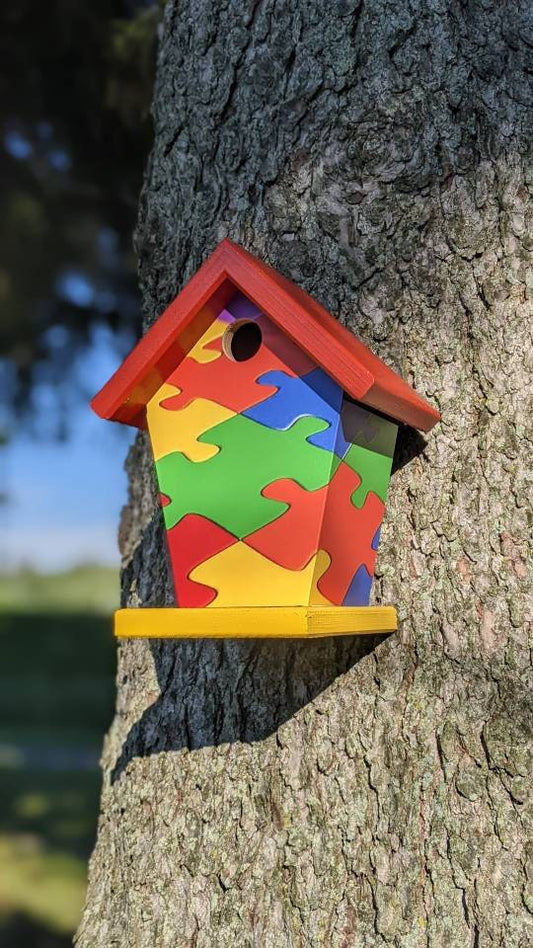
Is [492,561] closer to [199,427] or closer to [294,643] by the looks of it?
[294,643]

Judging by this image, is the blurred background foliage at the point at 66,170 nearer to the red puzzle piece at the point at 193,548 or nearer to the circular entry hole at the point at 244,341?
the circular entry hole at the point at 244,341

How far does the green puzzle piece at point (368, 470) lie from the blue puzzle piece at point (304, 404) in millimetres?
34

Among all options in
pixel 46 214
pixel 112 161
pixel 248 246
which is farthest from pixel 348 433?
pixel 46 214

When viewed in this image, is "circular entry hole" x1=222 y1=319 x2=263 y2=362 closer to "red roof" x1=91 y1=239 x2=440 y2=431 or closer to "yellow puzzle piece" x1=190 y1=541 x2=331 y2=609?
"red roof" x1=91 y1=239 x2=440 y2=431

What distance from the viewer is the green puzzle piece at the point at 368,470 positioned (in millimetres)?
1487

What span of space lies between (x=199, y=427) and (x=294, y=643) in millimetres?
395

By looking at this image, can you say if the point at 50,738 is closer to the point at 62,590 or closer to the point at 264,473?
the point at 62,590

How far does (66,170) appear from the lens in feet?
15.5

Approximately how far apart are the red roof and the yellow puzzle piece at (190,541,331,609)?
259mm

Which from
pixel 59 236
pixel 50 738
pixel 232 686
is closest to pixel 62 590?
pixel 50 738

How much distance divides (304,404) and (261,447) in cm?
9

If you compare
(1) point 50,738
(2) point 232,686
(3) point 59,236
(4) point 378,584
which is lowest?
(2) point 232,686

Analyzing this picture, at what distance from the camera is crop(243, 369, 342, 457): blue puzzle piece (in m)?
1.42

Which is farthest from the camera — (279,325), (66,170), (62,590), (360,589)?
→ (62,590)
